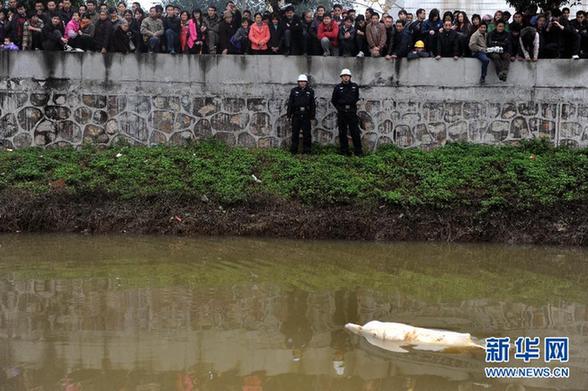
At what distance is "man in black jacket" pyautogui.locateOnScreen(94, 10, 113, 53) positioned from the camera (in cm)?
1323

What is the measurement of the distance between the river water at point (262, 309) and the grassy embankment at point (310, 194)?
18.8 inches

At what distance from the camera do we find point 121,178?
457 inches

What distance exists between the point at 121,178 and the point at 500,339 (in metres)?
7.48

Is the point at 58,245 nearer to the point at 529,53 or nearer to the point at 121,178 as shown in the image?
the point at 121,178

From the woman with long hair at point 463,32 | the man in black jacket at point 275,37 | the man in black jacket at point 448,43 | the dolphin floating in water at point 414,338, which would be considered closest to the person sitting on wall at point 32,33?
the man in black jacket at point 275,37

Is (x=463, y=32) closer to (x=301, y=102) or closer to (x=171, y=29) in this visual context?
(x=301, y=102)

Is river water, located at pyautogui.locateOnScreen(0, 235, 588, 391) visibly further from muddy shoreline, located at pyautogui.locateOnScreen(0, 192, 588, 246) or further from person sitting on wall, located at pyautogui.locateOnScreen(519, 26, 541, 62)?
person sitting on wall, located at pyautogui.locateOnScreen(519, 26, 541, 62)

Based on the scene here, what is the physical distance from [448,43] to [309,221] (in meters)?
4.89

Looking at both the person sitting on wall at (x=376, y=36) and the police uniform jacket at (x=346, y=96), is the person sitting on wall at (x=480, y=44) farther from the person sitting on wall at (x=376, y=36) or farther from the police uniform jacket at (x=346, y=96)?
the police uniform jacket at (x=346, y=96)

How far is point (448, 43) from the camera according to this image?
13078mm

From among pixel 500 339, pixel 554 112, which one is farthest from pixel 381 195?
pixel 500 339

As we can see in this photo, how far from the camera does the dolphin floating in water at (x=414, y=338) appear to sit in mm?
5809

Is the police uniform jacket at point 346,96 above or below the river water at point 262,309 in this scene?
above

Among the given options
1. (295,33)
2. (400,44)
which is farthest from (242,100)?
(400,44)
